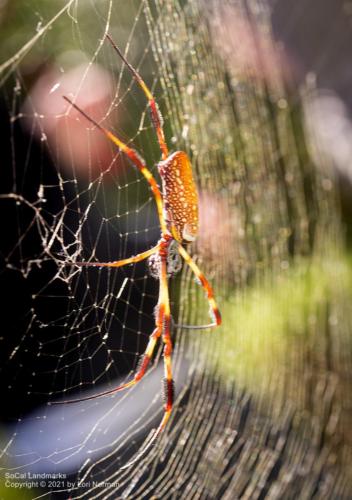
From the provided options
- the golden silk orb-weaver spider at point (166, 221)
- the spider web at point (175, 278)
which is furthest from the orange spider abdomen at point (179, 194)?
the spider web at point (175, 278)

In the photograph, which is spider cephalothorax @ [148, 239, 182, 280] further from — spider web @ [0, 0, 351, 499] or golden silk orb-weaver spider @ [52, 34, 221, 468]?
spider web @ [0, 0, 351, 499]

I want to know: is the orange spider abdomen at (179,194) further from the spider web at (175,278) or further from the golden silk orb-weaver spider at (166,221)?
the spider web at (175,278)

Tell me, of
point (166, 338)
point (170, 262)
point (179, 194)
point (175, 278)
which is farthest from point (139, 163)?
point (175, 278)

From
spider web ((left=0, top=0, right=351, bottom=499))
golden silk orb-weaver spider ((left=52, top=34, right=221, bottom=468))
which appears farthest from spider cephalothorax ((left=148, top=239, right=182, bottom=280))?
spider web ((left=0, top=0, right=351, bottom=499))

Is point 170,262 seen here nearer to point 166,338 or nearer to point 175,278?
point 166,338

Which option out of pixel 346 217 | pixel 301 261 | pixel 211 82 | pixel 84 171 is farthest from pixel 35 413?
pixel 346 217

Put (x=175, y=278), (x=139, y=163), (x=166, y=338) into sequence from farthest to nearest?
(x=175, y=278) → (x=166, y=338) → (x=139, y=163)
